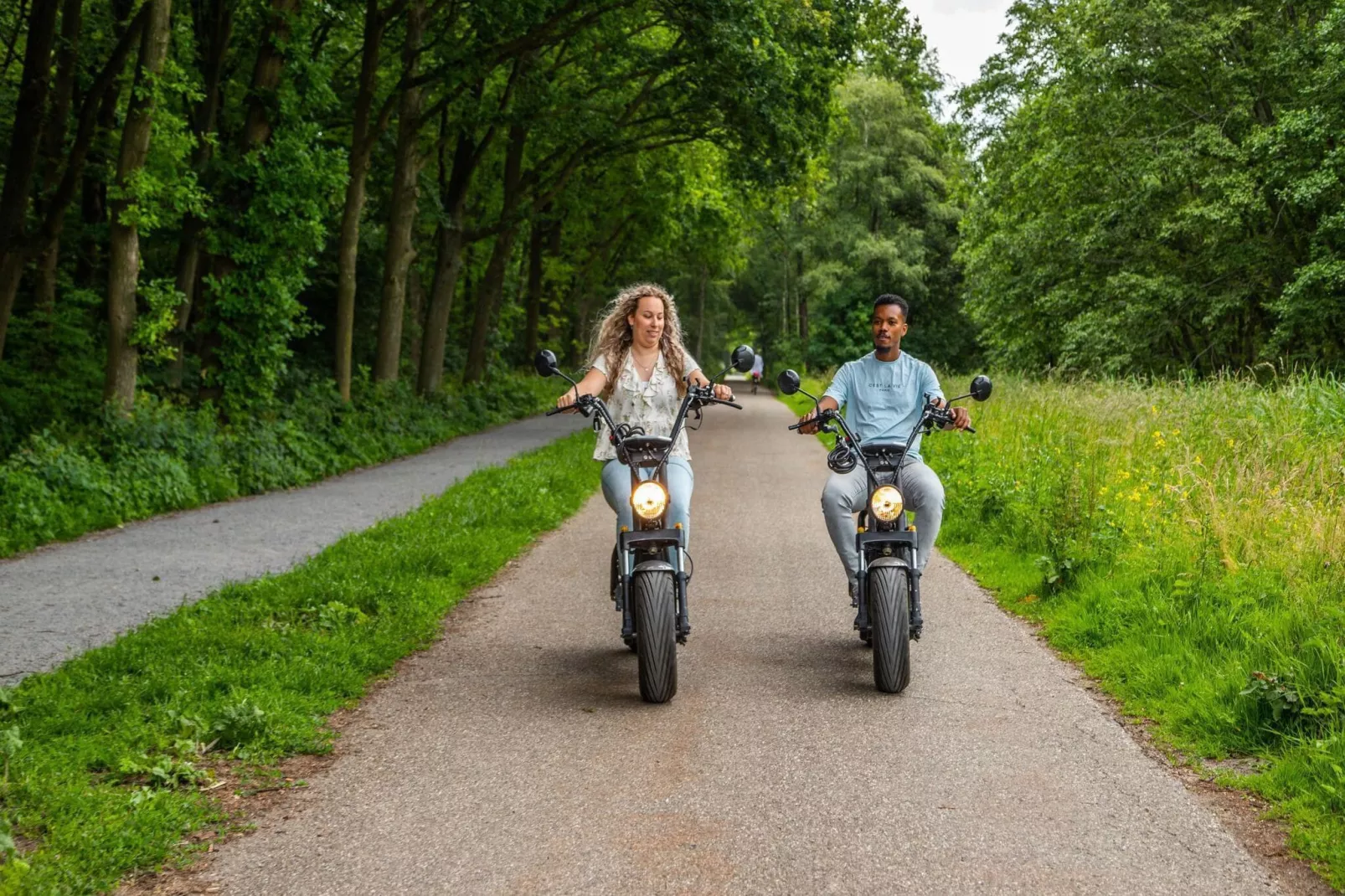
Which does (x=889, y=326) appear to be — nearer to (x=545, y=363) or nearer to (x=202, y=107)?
(x=545, y=363)

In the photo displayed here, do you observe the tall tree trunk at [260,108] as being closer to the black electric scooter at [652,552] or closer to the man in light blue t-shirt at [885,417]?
the black electric scooter at [652,552]

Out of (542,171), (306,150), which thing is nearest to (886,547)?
(306,150)

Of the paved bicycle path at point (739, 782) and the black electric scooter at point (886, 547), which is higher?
the black electric scooter at point (886, 547)

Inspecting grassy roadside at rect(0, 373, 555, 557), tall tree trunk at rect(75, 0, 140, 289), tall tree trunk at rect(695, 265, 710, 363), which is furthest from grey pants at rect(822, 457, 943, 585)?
tall tree trunk at rect(695, 265, 710, 363)

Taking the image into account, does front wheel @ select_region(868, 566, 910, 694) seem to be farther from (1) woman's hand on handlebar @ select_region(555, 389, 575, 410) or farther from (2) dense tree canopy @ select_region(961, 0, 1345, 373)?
(2) dense tree canopy @ select_region(961, 0, 1345, 373)

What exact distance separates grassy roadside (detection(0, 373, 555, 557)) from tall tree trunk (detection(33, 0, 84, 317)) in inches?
144

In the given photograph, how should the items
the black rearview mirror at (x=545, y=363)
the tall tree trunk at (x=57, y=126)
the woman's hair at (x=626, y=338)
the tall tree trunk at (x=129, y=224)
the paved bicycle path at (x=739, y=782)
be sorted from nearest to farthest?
the paved bicycle path at (x=739, y=782) < the black rearview mirror at (x=545, y=363) < the woman's hair at (x=626, y=338) < the tall tree trunk at (x=129, y=224) < the tall tree trunk at (x=57, y=126)

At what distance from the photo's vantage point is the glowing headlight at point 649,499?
568 cm

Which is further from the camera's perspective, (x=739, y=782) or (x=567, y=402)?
(x=567, y=402)

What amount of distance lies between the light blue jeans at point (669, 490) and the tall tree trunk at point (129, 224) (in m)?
8.94

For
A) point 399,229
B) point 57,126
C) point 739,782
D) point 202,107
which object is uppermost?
point 202,107

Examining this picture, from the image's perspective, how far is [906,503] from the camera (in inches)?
253

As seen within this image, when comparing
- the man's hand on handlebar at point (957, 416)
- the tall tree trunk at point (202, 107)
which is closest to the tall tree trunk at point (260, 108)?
the tall tree trunk at point (202, 107)

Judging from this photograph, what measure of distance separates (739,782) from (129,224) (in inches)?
433
